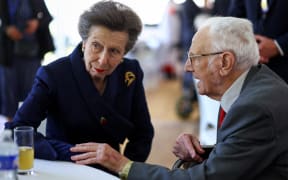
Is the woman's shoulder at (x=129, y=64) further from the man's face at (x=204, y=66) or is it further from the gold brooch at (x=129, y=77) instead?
the man's face at (x=204, y=66)

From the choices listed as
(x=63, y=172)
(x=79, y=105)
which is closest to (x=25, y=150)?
(x=63, y=172)

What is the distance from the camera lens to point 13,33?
153 inches

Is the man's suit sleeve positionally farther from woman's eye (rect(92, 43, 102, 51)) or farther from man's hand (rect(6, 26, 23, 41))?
man's hand (rect(6, 26, 23, 41))

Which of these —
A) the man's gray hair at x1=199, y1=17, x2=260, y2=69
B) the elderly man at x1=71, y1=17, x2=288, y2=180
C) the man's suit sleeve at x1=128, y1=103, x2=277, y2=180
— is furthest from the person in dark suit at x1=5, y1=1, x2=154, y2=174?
the man's suit sleeve at x1=128, y1=103, x2=277, y2=180

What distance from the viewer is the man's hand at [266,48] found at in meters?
2.91

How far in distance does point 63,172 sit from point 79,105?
1.50 feet

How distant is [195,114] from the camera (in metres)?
6.18

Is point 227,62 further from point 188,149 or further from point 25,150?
point 25,150

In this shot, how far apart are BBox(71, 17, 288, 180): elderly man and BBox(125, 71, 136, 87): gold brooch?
17.0 inches

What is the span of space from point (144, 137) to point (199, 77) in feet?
1.99

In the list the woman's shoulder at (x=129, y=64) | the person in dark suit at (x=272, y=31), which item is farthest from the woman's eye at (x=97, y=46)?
the person in dark suit at (x=272, y=31)

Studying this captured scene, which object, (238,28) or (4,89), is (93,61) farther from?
(4,89)

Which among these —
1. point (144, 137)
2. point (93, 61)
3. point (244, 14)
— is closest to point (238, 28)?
point (93, 61)

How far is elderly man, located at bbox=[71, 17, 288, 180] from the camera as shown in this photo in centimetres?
164
